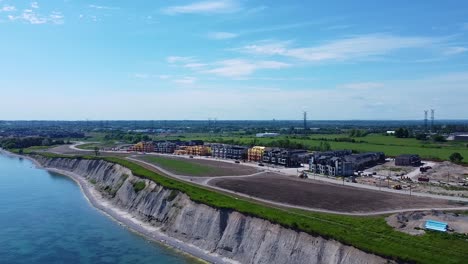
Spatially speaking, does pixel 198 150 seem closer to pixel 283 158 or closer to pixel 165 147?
pixel 165 147

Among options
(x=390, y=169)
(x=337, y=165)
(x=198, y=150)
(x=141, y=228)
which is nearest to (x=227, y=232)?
(x=141, y=228)

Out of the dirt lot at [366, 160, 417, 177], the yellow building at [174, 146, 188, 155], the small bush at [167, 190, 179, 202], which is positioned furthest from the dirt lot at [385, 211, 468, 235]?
the yellow building at [174, 146, 188, 155]

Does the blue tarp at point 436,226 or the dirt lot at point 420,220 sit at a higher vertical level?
the blue tarp at point 436,226

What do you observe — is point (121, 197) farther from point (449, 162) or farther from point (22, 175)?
point (449, 162)

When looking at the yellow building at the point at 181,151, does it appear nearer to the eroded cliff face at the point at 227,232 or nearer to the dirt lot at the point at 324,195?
the dirt lot at the point at 324,195

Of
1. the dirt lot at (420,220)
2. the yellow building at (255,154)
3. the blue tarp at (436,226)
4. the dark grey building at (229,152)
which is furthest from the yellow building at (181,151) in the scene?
the blue tarp at (436,226)

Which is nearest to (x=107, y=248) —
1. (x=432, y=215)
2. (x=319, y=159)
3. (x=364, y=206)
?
(x=364, y=206)

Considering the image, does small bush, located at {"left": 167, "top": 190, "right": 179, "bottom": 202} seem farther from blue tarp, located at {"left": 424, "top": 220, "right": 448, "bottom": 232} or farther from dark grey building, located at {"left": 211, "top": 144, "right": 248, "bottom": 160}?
dark grey building, located at {"left": 211, "top": 144, "right": 248, "bottom": 160}

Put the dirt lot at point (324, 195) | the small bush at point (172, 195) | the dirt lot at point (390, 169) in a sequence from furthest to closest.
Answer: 1. the dirt lot at point (390, 169)
2. the small bush at point (172, 195)
3. the dirt lot at point (324, 195)
